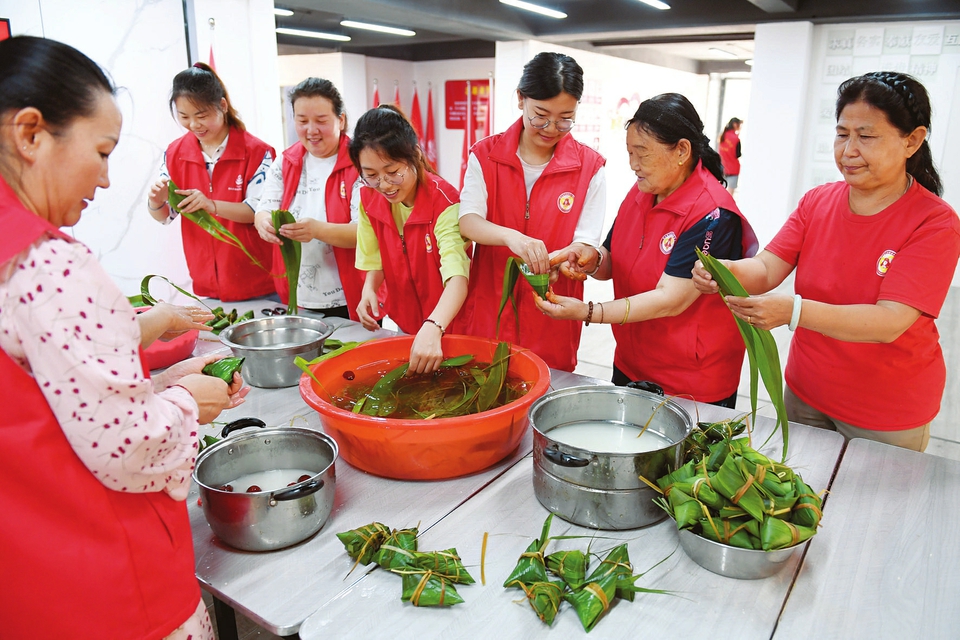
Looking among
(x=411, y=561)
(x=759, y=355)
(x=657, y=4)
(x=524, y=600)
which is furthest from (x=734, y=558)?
(x=657, y=4)

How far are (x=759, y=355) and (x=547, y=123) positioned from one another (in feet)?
3.77

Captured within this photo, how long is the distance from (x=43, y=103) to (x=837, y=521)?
5.86 feet

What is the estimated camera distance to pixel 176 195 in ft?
9.25

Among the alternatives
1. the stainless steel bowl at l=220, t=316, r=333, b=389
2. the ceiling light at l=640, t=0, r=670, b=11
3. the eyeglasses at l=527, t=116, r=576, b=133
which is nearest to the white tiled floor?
the stainless steel bowl at l=220, t=316, r=333, b=389

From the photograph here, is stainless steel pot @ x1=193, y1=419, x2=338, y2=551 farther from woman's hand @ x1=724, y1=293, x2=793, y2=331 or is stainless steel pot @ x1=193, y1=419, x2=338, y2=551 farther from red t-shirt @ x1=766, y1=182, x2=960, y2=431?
red t-shirt @ x1=766, y1=182, x2=960, y2=431

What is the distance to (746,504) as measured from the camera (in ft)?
4.22

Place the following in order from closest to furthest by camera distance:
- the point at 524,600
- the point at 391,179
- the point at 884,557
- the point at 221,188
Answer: the point at 524,600 < the point at 884,557 < the point at 391,179 < the point at 221,188

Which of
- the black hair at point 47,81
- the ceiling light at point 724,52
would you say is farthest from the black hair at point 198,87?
the ceiling light at point 724,52

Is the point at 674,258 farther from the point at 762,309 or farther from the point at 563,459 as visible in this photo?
the point at 563,459

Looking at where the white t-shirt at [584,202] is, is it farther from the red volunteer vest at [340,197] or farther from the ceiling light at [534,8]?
the ceiling light at [534,8]

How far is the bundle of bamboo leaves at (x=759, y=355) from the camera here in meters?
1.56

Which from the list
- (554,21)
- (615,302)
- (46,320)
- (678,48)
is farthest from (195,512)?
(678,48)

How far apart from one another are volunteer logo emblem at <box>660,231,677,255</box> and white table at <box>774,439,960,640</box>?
818 mm

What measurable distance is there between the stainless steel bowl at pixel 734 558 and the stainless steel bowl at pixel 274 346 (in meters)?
1.40
